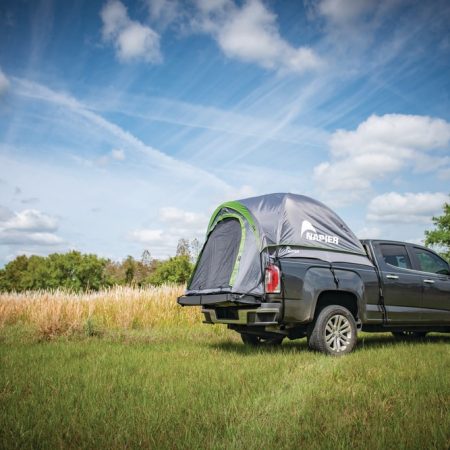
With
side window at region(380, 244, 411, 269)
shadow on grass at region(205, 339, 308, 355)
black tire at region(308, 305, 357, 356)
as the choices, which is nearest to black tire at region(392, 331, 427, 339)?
side window at region(380, 244, 411, 269)

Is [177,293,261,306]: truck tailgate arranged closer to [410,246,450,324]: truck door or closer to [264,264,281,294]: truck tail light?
[264,264,281,294]: truck tail light

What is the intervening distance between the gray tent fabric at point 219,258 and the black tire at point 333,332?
1.58 meters

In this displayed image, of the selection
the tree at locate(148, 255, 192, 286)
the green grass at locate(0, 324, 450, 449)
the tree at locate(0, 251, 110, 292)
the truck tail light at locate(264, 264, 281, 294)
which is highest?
the tree at locate(0, 251, 110, 292)

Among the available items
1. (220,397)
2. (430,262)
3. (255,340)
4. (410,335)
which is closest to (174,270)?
(410,335)

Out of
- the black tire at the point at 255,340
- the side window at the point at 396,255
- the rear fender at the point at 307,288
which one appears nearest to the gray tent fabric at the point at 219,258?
the rear fender at the point at 307,288

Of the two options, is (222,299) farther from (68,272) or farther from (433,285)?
(68,272)

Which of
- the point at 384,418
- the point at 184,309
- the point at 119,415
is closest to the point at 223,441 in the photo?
the point at 119,415

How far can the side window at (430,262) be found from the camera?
946cm

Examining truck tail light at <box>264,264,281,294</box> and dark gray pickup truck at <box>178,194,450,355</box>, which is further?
dark gray pickup truck at <box>178,194,450,355</box>

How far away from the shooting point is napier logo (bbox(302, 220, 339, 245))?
8047 millimetres

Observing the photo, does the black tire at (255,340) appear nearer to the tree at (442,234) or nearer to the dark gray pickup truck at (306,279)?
the dark gray pickup truck at (306,279)

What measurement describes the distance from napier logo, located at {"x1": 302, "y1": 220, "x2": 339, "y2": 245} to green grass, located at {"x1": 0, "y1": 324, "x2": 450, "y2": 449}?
1.87 m

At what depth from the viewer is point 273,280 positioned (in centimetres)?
722

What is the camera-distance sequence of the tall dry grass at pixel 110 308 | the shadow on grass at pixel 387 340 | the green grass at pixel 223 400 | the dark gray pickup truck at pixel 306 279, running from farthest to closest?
the tall dry grass at pixel 110 308 → the shadow on grass at pixel 387 340 → the dark gray pickup truck at pixel 306 279 → the green grass at pixel 223 400
